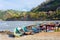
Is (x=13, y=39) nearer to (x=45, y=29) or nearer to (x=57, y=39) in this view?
(x=57, y=39)

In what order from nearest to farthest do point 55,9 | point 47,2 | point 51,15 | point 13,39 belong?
point 13,39, point 51,15, point 55,9, point 47,2

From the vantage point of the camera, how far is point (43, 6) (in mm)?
65875

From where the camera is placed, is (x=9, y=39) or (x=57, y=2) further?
(x=57, y=2)

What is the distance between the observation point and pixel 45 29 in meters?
17.1

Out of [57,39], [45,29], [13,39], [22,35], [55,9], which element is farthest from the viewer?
[55,9]

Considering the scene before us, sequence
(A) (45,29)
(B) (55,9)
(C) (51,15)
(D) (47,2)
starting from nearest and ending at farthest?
(A) (45,29)
(C) (51,15)
(B) (55,9)
(D) (47,2)

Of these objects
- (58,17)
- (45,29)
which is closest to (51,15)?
(58,17)

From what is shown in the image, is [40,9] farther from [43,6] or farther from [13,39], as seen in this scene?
[13,39]

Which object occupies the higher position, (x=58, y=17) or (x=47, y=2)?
(x=47, y=2)

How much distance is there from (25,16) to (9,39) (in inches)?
1755

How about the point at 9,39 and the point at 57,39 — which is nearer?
the point at 57,39

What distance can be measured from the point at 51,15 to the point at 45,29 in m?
39.6

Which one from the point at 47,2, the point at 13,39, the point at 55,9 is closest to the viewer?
the point at 13,39

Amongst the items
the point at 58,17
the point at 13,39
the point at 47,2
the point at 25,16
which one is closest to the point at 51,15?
the point at 58,17
